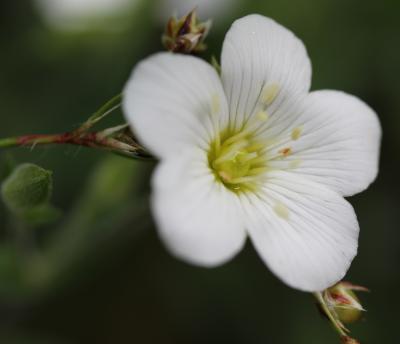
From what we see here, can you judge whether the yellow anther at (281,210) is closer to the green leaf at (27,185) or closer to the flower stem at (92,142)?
the flower stem at (92,142)

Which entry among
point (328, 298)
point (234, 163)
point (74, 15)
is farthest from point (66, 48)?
point (328, 298)

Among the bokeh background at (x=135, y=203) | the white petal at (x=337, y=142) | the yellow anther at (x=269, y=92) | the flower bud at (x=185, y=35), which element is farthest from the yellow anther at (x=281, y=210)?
the bokeh background at (x=135, y=203)

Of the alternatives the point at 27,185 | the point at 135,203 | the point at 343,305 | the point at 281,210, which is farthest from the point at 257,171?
the point at 135,203

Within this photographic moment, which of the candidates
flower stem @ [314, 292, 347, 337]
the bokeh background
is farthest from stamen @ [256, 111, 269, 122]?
the bokeh background

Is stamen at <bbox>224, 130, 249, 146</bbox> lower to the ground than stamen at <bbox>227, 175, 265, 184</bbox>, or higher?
higher

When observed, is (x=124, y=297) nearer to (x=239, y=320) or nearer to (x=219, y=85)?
(x=239, y=320)

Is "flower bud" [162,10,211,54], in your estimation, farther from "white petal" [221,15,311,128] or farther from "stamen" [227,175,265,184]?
"stamen" [227,175,265,184]
